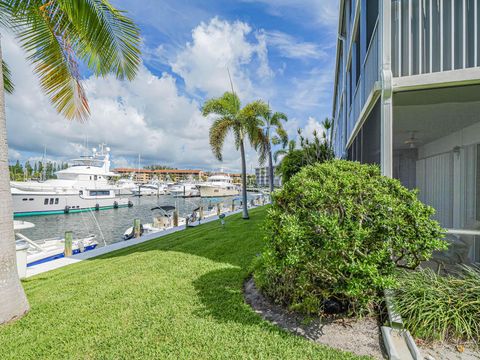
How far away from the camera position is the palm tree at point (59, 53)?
12.4ft

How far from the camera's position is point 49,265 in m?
7.62

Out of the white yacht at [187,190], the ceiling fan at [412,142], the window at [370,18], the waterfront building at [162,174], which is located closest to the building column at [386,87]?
the window at [370,18]

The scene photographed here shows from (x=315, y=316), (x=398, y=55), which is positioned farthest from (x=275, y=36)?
(x=315, y=316)

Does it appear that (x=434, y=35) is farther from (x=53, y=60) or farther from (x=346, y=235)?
(x=53, y=60)

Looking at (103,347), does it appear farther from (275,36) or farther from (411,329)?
(275,36)

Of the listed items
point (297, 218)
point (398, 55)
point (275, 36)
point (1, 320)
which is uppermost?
point (275, 36)

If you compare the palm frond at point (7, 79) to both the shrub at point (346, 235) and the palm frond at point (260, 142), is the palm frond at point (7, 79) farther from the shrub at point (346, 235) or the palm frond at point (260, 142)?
the palm frond at point (260, 142)

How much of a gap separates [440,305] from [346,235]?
1454 mm

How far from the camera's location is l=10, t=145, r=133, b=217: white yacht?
26.7 m

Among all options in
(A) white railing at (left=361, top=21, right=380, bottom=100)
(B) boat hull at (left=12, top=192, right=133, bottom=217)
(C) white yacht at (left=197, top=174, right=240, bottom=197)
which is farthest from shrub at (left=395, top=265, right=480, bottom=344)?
(C) white yacht at (left=197, top=174, right=240, bottom=197)

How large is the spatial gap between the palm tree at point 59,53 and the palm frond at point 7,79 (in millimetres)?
22

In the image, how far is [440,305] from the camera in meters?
2.94

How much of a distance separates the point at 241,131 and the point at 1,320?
1223 cm

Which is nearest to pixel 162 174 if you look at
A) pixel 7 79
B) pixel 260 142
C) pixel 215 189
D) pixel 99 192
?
pixel 215 189
